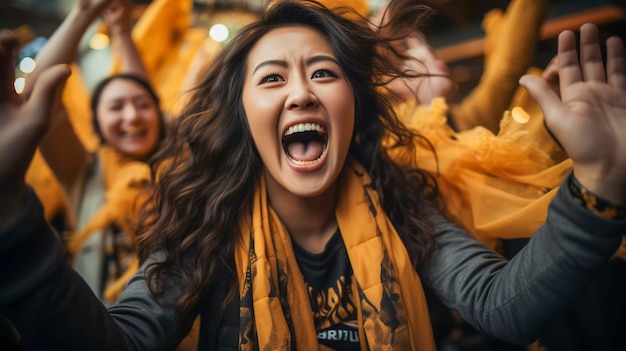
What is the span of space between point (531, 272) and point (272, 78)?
63 centimetres

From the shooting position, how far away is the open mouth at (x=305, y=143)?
93 cm

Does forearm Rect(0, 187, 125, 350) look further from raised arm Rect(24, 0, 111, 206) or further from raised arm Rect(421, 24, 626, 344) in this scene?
raised arm Rect(421, 24, 626, 344)

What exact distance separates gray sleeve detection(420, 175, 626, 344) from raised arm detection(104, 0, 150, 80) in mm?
1561

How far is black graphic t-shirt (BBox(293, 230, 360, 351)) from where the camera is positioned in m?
0.94

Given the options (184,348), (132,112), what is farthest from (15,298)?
(132,112)

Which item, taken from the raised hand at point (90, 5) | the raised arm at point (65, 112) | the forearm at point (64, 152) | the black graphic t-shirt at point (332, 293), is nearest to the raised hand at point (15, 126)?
the raised arm at point (65, 112)

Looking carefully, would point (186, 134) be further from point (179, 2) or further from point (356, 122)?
point (179, 2)

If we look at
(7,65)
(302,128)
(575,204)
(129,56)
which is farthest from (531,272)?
(129,56)

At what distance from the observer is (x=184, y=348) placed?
944mm

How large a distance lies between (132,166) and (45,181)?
445 mm

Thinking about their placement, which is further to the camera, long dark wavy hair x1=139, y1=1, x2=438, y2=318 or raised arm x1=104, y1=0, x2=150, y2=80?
raised arm x1=104, y1=0, x2=150, y2=80

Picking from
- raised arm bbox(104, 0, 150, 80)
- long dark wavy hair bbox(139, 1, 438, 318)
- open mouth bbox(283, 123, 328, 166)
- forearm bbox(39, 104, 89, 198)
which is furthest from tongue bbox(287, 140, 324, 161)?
raised arm bbox(104, 0, 150, 80)

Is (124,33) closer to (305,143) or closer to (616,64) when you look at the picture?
(305,143)

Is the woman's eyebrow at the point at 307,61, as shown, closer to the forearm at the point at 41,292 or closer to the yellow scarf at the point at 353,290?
the yellow scarf at the point at 353,290
